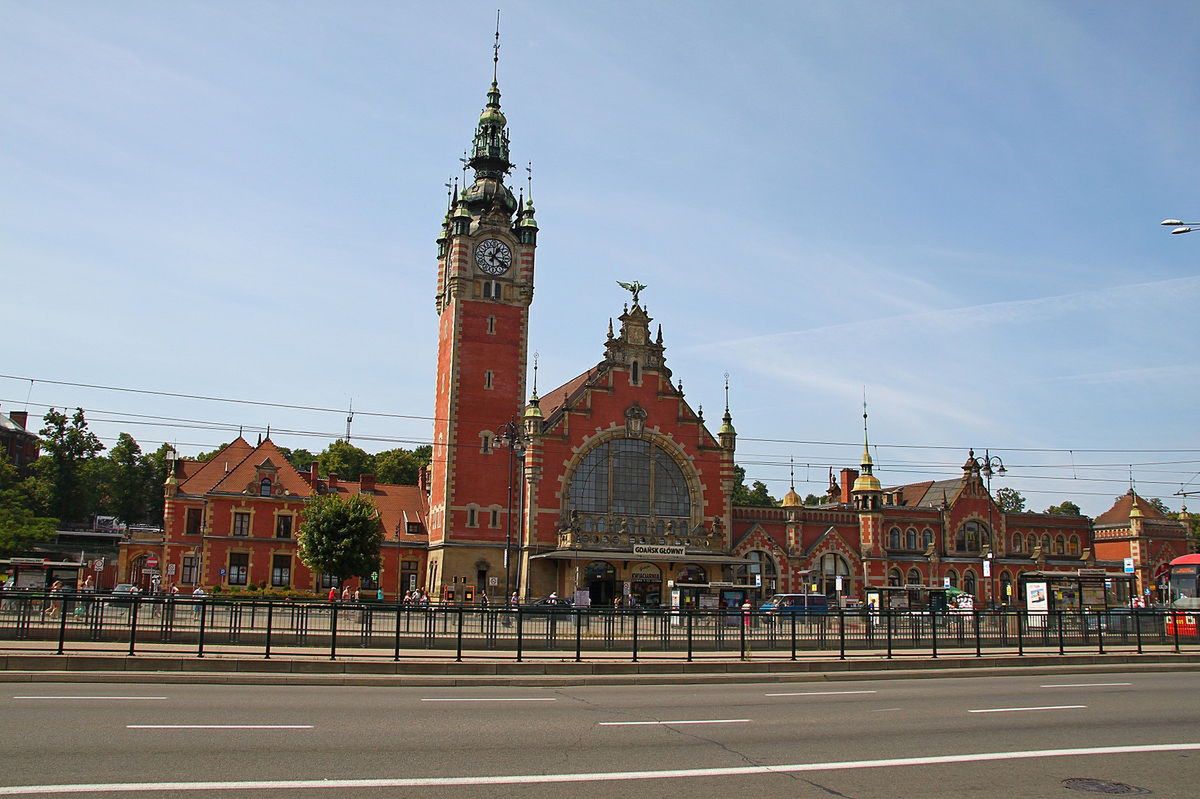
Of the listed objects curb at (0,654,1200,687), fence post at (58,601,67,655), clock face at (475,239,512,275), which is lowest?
curb at (0,654,1200,687)

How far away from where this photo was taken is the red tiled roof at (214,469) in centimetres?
6625

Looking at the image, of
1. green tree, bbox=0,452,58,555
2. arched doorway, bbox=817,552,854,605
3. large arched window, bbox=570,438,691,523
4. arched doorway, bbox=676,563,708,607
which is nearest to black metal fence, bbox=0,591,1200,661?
arched doorway, bbox=676,563,708,607

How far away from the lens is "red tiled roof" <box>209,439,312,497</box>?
217 ft

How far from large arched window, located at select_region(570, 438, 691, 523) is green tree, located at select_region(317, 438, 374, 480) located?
43.1 m

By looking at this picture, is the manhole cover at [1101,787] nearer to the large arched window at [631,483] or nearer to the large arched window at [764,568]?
the large arched window at [631,483]

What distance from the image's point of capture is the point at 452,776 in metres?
10.8

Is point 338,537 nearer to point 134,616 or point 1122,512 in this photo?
point 134,616

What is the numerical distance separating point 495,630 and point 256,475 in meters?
43.9

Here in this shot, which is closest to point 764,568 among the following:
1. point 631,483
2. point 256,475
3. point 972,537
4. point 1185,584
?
point 631,483

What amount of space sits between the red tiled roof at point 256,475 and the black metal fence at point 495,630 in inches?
1599

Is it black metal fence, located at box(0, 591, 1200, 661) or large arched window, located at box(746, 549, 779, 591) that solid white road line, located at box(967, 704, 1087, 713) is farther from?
large arched window, located at box(746, 549, 779, 591)

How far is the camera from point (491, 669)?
73.6ft

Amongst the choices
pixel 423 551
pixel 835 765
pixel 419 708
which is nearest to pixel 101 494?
pixel 423 551

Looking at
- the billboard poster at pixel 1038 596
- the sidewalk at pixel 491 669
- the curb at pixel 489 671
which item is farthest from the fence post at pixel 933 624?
the billboard poster at pixel 1038 596
